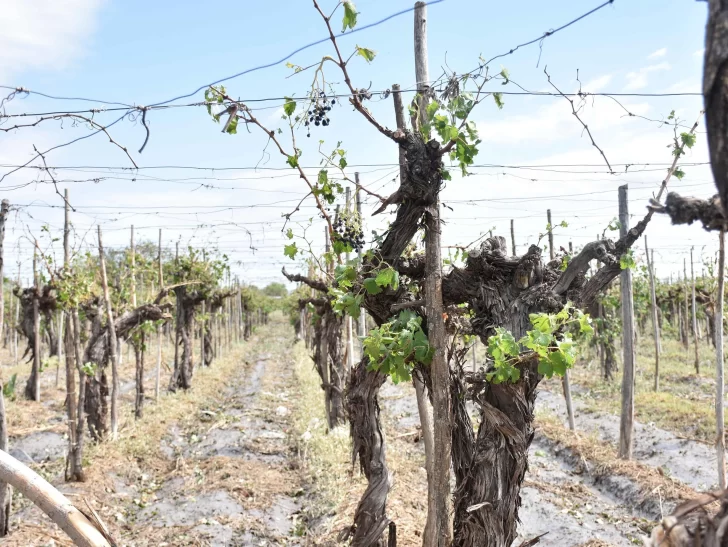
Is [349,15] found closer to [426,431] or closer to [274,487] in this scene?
[426,431]

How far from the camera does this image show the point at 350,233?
426cm

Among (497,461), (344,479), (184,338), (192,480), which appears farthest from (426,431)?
(184,338)

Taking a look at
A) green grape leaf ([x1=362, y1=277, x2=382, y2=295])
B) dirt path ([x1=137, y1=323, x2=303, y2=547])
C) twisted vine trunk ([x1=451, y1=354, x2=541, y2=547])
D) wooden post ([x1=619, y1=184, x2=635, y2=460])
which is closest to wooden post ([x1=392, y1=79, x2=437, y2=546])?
twisted vine trunk ([x1=451, y1=354, x2=541, y2=547])

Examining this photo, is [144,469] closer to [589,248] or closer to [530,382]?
[530,382]

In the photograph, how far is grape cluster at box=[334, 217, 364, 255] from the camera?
13.9 ft

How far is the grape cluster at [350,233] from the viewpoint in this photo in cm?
424

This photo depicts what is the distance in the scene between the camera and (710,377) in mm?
16031

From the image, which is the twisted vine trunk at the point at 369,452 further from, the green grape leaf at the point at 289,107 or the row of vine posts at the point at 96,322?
the row of vine posts at the point at 96,322

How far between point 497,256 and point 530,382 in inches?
32.7

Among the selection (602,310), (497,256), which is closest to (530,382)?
(497,256)

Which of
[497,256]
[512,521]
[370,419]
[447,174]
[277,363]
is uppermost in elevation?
[447,174]

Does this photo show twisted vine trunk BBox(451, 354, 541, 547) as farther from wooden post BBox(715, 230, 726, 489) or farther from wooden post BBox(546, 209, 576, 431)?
wooden post BBox(546, 209, 576, 431)

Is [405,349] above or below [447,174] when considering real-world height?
below

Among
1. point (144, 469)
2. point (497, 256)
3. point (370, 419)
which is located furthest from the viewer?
point (144, 469)
